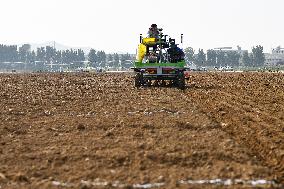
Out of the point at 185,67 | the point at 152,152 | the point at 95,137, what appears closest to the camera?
the point at 152,152

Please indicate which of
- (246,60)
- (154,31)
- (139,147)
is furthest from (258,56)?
(139,147)

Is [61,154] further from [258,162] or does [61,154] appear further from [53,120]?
[53,120]

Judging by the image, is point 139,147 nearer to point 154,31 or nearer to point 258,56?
point 154,31

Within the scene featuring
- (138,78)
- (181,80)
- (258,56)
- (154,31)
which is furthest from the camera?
(258,56)

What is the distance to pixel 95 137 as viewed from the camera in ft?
28.6

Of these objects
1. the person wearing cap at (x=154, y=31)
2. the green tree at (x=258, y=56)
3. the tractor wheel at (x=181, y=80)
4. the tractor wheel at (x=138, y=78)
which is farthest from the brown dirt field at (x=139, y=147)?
the green tree at (x=258, y=56)

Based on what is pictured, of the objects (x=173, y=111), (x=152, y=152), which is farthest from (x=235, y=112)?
(x=152, y=152)

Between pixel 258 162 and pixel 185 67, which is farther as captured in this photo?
pixel 185 67

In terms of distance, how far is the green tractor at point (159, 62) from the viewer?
2211cm

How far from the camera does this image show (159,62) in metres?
22.6

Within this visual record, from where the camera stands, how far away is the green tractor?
22109 mm

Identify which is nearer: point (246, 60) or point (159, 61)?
point (159, 61)

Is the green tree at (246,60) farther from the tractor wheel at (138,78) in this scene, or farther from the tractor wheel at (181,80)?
the tractor wheel at (181,80)

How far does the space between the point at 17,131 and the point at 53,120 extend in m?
1.71
